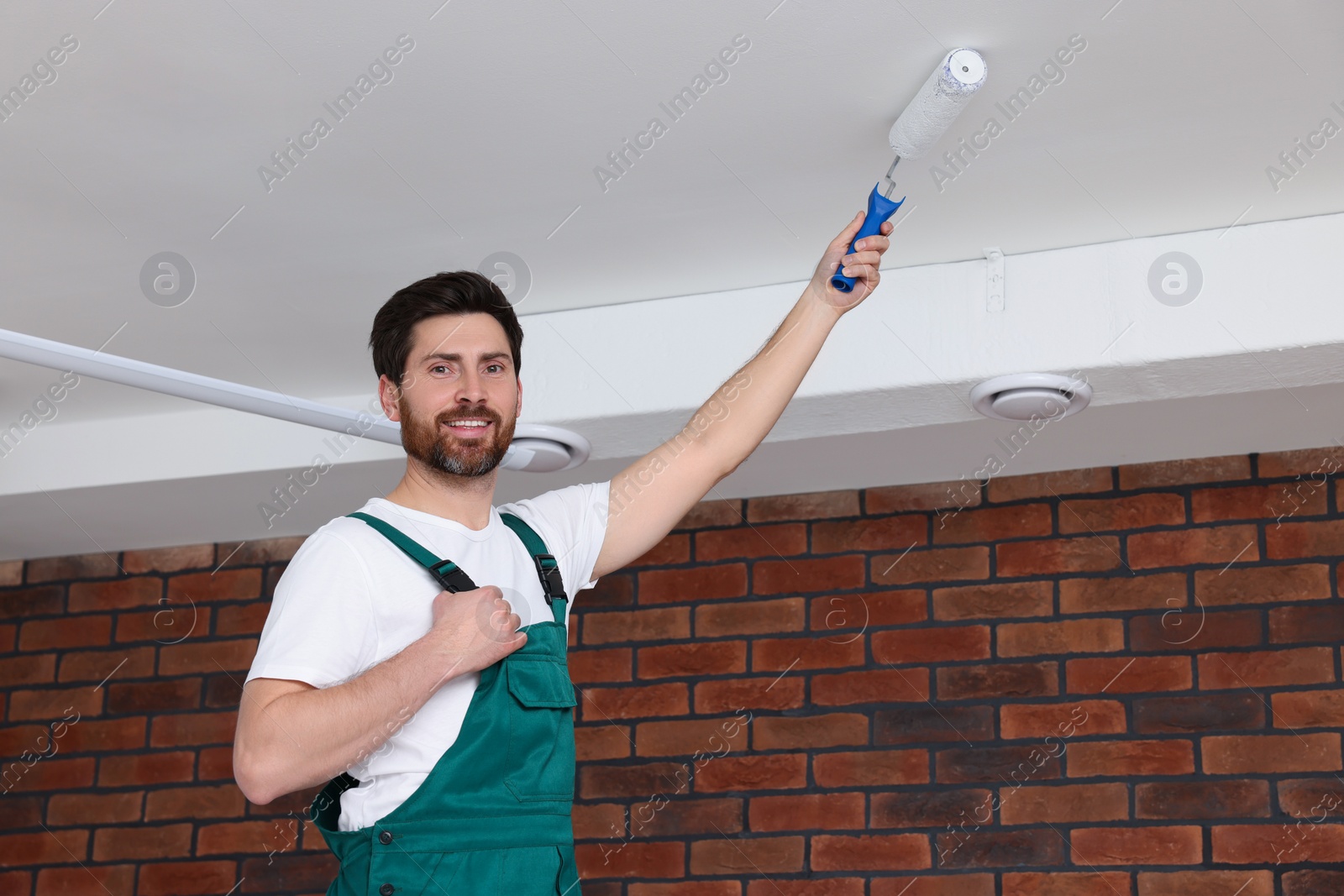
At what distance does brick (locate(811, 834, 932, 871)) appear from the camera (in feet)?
9.18

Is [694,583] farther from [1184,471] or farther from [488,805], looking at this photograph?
[488,805]

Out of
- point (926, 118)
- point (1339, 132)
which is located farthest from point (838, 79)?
point (1339, 132)

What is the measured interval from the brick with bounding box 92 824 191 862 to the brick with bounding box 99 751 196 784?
0.36ft

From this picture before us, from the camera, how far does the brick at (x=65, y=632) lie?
11.5 feet

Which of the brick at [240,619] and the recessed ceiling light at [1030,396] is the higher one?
the recessed ceiling light at [1030,396]

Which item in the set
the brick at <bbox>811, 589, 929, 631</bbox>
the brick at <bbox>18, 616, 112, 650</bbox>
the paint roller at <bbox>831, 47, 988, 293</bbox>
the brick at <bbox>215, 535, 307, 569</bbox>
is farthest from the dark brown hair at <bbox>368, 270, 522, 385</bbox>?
the brick at <bbox>18, 616, 112, 650</bbox>

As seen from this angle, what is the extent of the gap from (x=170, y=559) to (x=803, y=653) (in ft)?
5.44

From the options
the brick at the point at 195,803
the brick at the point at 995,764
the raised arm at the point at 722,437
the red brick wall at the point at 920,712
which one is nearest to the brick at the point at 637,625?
the red brick wall at the point at 920,712

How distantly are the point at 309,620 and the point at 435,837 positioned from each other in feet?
0.75

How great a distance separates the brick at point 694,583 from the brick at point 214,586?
1013 millimetres

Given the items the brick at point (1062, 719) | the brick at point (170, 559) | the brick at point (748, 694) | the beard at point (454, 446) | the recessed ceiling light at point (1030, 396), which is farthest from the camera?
the brick at point (170, 559)

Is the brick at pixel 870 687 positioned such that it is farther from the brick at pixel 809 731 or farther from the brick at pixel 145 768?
the brick at pixel 145 768

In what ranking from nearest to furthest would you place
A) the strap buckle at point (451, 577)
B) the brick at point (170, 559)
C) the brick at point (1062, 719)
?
the strap buckle at point (451, 577), the brick at point (1062, 719), the brick at point (170, 559)

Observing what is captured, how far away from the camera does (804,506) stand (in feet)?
10.1
